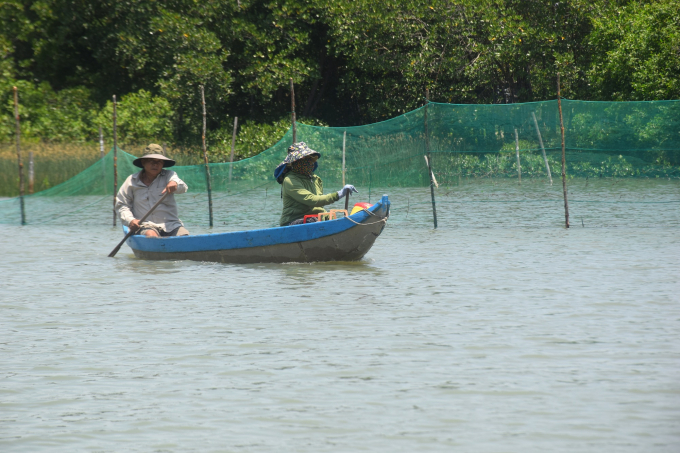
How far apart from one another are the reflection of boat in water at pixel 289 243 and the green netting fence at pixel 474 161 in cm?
442

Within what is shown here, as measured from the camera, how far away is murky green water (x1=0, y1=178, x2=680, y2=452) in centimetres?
386

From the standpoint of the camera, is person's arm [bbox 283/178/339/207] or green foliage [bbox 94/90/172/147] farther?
green foliage [bbox 94/90/172/147]

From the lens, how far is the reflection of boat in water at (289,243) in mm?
8922

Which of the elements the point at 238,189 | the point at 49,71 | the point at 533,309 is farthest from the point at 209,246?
the point at 49,71

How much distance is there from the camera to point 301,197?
9.22 m

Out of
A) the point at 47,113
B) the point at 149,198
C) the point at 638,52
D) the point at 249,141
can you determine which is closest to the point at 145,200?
the point at 149,198

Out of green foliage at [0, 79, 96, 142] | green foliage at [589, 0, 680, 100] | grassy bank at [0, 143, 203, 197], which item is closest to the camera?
grassy bank at [0, 143, 203, 197]

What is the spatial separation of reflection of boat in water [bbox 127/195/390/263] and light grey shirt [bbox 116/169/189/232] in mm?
348

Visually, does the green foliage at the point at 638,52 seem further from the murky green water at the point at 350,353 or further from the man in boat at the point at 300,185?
the man in boat at the point at 300,185

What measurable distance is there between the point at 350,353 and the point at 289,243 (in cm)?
400

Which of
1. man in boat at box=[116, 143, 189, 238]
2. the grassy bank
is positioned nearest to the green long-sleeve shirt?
man in boat at box=[116, 143, 189, 238]

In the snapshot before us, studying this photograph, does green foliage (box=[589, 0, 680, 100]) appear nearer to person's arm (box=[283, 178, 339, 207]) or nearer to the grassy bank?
the grassy bank

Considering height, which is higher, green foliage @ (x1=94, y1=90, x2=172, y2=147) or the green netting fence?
green foliage @ (x1=94, y1=90, x2=172, y2=147)

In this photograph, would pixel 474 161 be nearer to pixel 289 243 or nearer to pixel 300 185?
pixel 300 185
